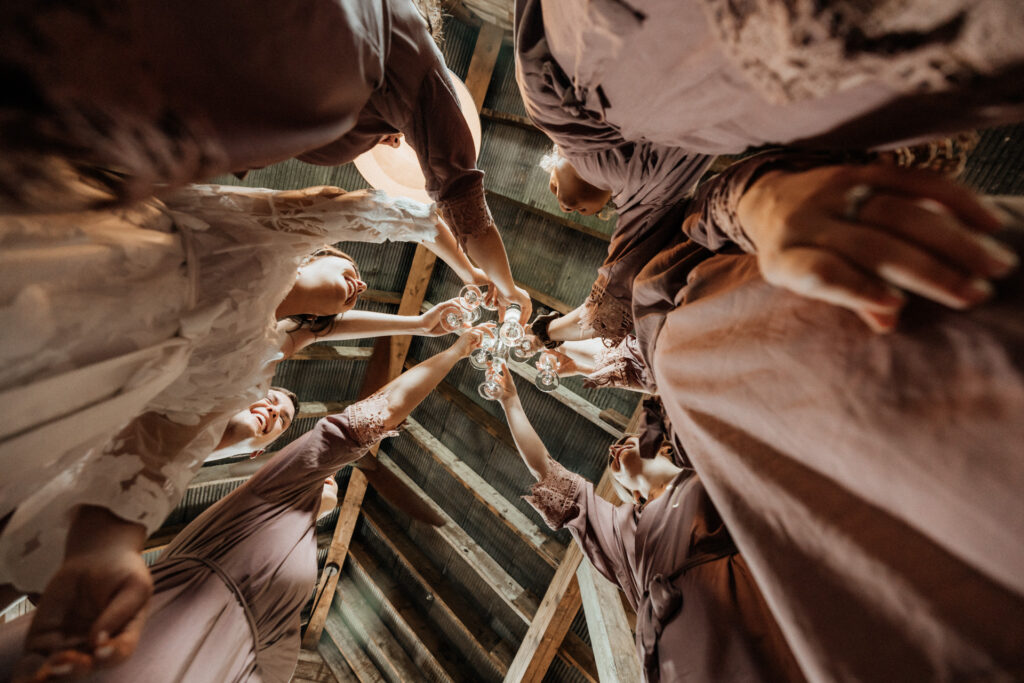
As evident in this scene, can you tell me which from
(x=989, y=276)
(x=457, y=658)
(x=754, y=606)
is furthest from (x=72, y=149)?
(x=457, y=658)

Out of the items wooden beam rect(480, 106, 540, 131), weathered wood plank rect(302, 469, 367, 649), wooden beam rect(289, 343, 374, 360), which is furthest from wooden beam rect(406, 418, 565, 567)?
wooden beam rect(480, 106, 540, 131)

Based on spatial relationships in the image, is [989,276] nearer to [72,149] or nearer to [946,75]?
[946,75]

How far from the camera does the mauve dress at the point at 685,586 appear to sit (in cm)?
89

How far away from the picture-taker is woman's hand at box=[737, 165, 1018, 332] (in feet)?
1.02

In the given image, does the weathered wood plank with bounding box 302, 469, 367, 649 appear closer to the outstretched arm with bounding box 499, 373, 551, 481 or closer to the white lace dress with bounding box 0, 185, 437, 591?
the outstretched arm with bounding box 499, 373, 551, 481

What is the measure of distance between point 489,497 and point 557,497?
156 cm

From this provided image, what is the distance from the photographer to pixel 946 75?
323 mm

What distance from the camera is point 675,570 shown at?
1116 mm

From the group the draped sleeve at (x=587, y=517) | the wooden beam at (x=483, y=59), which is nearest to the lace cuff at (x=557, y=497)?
the draped sleeve at (x=587, y=517)

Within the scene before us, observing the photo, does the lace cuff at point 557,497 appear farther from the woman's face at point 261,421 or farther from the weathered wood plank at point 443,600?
the weathered wood plank at point 443,600

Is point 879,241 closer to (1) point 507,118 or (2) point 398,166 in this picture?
(2) point 398,166

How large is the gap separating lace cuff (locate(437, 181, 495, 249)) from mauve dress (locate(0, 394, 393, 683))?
3.10 ft

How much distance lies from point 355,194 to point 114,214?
57 cm

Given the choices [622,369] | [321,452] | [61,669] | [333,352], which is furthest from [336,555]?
[622,369]
